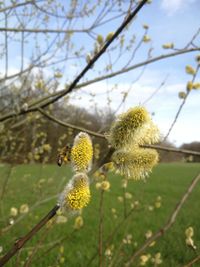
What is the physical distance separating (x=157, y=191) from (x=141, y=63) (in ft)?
45.1

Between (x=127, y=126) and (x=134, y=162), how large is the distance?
0.32 ft

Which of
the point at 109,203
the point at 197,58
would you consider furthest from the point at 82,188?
the point at 109,203

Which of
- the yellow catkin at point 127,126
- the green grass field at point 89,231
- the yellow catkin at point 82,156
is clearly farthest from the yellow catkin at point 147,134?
the green grass field at point 89,231

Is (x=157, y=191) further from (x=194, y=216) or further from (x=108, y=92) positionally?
(x=108, y=92)

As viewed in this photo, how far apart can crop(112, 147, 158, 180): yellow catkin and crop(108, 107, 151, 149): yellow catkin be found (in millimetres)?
29

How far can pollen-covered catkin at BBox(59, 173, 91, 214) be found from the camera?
3.05ft

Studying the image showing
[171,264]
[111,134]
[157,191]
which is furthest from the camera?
[157,191]

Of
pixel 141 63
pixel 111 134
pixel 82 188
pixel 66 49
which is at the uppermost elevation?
pixel 66 49

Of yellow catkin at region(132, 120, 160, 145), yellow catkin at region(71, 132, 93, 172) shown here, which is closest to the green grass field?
yellow catkin at region(132, 120, 160, 145)

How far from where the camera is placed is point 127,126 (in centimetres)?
110

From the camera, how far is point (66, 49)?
14.6 ft

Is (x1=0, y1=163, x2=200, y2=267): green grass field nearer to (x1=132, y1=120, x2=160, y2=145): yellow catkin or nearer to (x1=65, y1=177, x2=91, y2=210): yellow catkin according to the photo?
(x1=132, y1=120, x2=160, y2=145): yellow catkin

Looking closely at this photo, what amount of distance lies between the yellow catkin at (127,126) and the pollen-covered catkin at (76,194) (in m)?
0.15

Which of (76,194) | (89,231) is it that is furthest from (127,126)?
(89,231)
